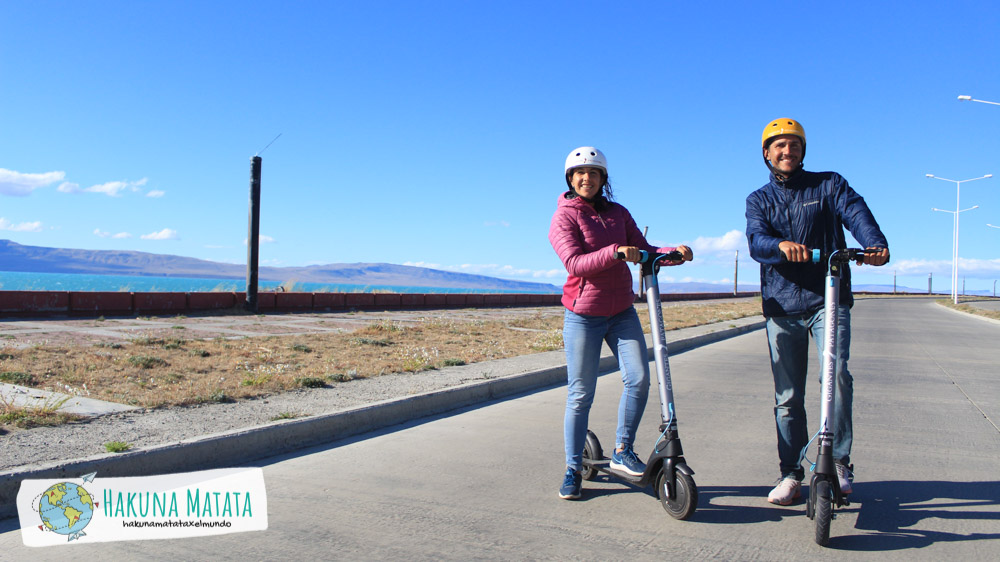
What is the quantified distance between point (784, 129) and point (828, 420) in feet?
5.34

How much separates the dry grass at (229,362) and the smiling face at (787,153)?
5.20m

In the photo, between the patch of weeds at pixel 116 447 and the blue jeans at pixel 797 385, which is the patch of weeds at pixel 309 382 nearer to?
the patch of weeds at pixel 116 447

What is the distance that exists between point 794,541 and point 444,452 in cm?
265

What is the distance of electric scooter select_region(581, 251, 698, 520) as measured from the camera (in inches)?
151

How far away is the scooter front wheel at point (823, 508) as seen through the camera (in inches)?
137

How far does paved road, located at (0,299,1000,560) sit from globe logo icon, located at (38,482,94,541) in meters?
0.18

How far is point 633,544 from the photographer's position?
3.55m

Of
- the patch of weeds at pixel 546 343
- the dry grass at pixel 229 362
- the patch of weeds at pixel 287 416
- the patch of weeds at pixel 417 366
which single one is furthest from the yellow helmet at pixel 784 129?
the patch of weeds at pixel 546 343

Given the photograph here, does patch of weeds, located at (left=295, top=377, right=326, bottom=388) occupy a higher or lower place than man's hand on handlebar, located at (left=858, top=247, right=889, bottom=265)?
lower

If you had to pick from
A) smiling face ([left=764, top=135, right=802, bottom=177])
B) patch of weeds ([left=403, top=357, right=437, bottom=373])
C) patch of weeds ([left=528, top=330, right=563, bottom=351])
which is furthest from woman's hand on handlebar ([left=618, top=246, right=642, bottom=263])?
patch of weeds ([left=528, top=330, right=563, bottom=351])

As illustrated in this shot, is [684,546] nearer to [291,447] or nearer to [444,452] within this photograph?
[444,452]

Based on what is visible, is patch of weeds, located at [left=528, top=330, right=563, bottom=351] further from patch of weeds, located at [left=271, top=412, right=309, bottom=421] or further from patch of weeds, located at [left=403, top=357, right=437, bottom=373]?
patch of weeds, located at [left=271, top=412, right=309, bottom=421]

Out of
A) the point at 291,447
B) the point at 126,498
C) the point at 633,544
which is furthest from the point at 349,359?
the point at 633,544

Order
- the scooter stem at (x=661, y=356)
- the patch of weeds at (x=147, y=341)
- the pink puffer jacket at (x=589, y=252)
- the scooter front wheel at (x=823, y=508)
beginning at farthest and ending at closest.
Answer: the patch of weeds at (x=147, y=341) < the pink puffer jacket at (x=589, y=252) < the scooter stem at (x=661, y=356) < the scooter front wheel at (x=823, y=508)
